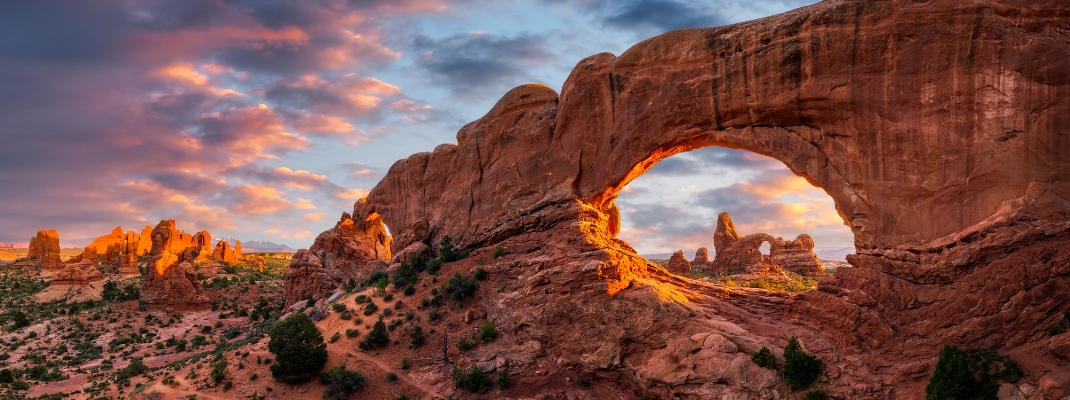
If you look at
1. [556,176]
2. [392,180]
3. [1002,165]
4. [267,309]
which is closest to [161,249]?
[267,309]

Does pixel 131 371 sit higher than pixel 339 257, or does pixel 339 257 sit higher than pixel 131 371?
pixel 339 257

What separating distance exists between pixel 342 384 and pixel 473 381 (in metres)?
7.50

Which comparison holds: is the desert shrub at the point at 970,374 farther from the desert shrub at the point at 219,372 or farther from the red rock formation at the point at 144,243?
the red rock formation at the point at 144,243

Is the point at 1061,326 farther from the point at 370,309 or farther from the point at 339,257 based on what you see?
the point at 339,257

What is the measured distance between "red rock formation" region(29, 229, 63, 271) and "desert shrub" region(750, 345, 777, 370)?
9556 cm

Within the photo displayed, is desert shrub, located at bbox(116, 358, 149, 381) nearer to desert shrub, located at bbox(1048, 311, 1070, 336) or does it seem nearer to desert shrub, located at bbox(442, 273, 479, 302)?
desert shrub, located at bbox(442, 273, 479, 302)

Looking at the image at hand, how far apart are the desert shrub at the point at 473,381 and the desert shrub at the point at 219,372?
1485 centimetres

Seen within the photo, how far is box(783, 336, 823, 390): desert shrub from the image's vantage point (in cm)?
2439

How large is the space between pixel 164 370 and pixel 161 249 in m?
33.5

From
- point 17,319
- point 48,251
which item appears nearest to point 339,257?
point 17,319

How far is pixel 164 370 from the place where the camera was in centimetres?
3978

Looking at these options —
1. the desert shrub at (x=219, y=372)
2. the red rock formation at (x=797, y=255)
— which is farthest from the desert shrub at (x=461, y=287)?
the red rock formation at (x=797, y=255)

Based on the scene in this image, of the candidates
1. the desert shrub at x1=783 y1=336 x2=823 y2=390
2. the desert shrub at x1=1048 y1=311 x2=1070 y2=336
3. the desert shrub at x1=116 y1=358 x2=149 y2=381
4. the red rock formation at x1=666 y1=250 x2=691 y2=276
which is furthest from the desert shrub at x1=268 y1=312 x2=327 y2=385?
the red rock formation at x1=666 y1=250 x2=691 y2=276

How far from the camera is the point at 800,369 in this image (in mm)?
24453
